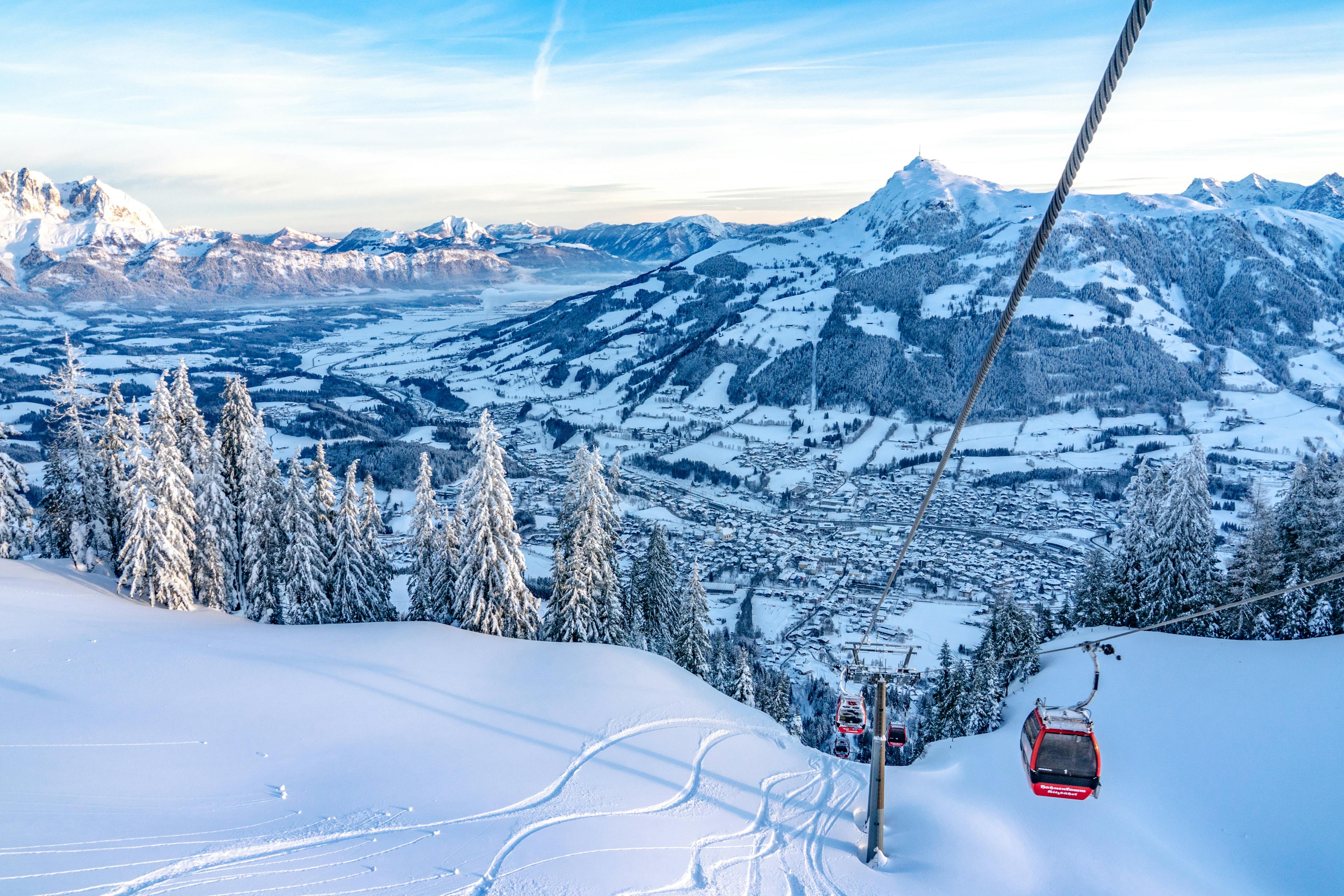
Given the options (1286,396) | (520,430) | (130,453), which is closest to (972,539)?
(130,453)

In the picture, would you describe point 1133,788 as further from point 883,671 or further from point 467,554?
point 467,554

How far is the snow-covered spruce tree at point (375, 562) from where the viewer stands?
2898cm

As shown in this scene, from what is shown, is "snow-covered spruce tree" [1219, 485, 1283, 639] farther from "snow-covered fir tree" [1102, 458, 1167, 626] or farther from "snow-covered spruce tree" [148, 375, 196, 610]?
"snow-covered spruce tree" [148, 375, 196, 610]

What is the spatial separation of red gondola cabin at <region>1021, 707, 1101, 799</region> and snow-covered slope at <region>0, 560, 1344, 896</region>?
324cm

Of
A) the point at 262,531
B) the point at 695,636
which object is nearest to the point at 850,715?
the point at 695,636

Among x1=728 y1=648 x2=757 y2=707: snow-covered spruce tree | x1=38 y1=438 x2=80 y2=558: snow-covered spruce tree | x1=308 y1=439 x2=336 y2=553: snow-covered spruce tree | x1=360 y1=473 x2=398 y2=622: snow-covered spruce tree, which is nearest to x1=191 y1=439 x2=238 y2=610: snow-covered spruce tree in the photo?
x1=308 y1=439 x2=336 y2=553: snow-covered spruce tree

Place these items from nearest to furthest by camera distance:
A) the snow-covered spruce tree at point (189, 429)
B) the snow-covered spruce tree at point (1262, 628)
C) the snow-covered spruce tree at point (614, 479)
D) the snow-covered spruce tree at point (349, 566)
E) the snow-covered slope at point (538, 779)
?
the snow-covered slope at point (538, 779) < the snow-covered spruce tree at point (1262, 628) < the snow-covered spruce tree at point (349, 566) < the snow-covered spruce tree at point (189, 429) < the snow-covered spruce tree at point (614, 479)

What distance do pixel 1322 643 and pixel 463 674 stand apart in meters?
28.6

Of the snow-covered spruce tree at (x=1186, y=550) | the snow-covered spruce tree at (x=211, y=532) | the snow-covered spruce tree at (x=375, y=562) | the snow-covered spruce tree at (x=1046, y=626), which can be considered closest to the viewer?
the snow-covered spruce tree at (x=211, y=532)

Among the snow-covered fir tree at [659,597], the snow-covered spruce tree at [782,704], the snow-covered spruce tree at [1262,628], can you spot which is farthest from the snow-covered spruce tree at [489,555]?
the snow-covered spruce tree at [1262,628]

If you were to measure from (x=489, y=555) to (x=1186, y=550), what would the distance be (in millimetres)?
30325

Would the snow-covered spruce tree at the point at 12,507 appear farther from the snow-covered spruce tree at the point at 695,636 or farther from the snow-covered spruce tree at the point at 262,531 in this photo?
the snow-covered spruce tree at the point at 695,636

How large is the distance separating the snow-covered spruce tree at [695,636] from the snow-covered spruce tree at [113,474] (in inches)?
907

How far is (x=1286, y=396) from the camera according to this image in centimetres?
14338
